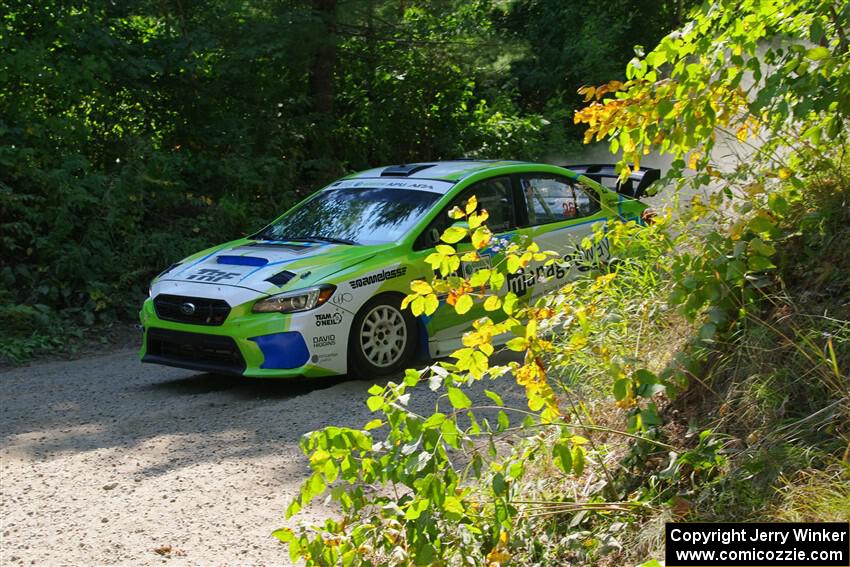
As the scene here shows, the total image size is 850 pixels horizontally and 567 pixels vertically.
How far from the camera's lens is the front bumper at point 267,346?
7.87 meters

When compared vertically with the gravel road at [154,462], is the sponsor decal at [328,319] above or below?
above

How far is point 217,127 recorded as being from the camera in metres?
14.9

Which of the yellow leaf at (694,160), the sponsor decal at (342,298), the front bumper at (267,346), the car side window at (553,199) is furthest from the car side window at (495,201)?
the yellow leaf at (694,160)

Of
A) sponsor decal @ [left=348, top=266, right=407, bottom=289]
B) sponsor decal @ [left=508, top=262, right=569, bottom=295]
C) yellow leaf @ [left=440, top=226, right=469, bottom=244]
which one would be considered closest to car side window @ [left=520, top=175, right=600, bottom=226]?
sponsor decal @ [left=508, top=262, right=569, bottom=295]

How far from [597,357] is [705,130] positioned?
4.05 ft

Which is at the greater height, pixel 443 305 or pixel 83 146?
pixel 83 146

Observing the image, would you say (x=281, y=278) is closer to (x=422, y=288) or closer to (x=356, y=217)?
(x=356, y=217)

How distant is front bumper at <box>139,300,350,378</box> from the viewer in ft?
25.8

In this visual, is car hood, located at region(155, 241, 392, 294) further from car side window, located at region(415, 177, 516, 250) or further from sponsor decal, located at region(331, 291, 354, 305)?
car side window, located at region(415, 177, 516, 250)

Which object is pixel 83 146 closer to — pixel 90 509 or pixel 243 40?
pixel 243 40

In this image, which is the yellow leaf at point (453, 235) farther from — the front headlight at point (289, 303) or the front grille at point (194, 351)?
the front grille at point (194, 351)

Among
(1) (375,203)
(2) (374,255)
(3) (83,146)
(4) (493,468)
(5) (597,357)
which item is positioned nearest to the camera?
(4) (493,468)

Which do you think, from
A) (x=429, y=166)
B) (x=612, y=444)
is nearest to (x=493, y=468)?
(x=612, y=444)

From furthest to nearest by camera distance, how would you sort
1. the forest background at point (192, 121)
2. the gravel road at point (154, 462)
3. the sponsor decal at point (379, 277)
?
the forest background at point (192, 121) → the sponsor decal at point (379, 277) → the gravel road at point (154, 462)
